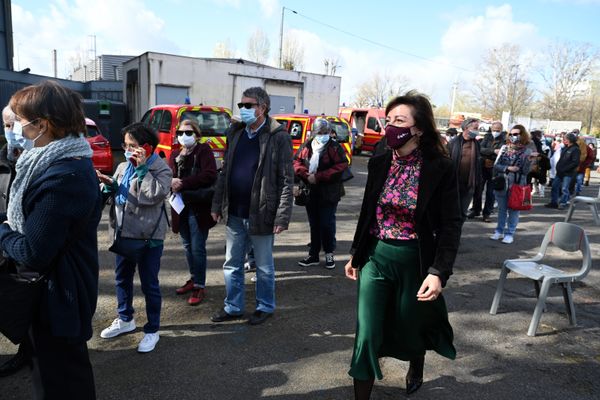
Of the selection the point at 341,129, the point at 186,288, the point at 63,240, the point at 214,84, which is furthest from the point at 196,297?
the point at 214,84

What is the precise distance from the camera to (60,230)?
6.52 feet

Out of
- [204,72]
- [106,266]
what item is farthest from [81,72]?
[106,266]

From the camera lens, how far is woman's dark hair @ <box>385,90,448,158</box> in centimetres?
264

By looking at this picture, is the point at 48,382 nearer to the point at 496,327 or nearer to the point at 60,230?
the point at 60,230

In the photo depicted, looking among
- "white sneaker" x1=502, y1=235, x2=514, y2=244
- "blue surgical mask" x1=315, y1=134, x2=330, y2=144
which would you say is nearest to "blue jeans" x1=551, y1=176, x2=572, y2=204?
"white sneaker" x1=502, y1=235, x2=514, y2=244

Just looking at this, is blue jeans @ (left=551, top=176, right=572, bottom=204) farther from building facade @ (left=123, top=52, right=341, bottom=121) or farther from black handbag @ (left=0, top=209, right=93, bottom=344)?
black handbag @ (left=0, top=209, right=93, bottom=344)

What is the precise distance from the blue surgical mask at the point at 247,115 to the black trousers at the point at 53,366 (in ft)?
7.10

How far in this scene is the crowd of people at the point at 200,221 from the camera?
2059 mm

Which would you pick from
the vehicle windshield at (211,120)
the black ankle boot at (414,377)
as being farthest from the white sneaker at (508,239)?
the vehicle windshield at (211,120)

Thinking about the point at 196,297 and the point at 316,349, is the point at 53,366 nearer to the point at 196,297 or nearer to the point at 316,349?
the point at 316,349

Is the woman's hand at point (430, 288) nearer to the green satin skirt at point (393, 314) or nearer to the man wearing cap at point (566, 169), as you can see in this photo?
the green satin skirt at point (393, 314)

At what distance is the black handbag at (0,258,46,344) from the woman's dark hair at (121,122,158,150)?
158 centimetres

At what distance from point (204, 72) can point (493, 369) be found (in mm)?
16275

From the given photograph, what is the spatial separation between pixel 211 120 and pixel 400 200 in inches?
339
